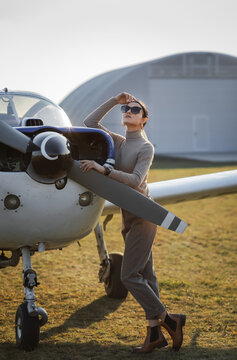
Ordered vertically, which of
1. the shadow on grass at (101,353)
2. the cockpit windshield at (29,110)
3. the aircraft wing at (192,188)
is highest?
the cockpit windshield at (29,110)

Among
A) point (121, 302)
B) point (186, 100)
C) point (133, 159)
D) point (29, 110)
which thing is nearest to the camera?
point (133, 159)

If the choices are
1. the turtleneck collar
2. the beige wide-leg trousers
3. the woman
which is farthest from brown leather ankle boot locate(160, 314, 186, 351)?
the turtleneck collar

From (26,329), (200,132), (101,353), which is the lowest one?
(200,132)

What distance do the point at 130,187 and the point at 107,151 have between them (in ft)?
1.08

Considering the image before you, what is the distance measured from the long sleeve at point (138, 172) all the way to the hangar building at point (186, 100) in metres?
28.8

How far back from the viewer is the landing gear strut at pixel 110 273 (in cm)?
582

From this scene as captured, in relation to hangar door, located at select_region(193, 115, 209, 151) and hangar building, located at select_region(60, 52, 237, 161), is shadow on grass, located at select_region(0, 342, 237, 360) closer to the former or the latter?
hangar building, located at select_region(60, 52, 237, 161)

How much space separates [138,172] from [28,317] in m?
1.43

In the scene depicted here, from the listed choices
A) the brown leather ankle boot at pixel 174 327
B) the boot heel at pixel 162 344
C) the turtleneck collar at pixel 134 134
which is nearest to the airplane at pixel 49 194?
the turtleneck collar at pixel 134 134

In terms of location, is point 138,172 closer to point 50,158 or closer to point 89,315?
point 50,158

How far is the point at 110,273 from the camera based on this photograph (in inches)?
233

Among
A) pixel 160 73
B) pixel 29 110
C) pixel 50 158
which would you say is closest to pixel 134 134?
pixel 50 158

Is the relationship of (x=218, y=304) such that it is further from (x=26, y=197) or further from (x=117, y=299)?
(x=26, y=197)

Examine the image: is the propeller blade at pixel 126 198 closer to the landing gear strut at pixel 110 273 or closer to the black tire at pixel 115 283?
the landing gear strut at pixel 110 273
